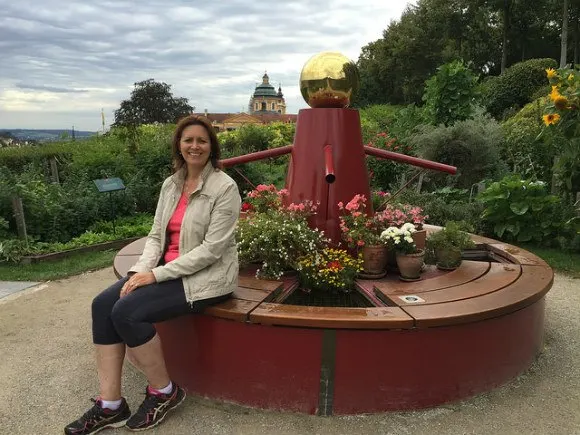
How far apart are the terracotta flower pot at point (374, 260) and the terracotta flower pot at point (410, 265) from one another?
4.8 inches

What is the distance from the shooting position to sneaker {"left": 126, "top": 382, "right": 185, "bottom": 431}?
279 cm

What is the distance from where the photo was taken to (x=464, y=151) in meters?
10.1

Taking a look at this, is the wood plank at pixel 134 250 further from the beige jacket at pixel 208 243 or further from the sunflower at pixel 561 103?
the sunflower at pixel 561 103

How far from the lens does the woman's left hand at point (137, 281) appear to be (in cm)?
276

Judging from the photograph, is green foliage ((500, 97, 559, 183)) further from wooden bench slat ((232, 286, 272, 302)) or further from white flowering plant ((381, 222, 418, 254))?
wooden bench slat ((232, 286, 272, 302))

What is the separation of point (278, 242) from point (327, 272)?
406mm

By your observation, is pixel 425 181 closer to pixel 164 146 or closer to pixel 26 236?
pixel 164 146

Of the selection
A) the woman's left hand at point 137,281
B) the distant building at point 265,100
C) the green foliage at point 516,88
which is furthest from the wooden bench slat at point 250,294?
the distant building at point 265,100

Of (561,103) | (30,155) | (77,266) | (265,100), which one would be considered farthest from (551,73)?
(265,100)

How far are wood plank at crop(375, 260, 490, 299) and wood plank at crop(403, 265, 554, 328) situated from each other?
0.32 m

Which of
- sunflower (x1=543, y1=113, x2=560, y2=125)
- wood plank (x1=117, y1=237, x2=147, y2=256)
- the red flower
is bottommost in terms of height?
wood plank (x1=117, y1=237, x2=147, y2=256)

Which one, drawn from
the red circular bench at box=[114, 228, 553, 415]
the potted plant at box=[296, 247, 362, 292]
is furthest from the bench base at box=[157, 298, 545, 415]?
the potted plant at box=[296, 247, 362, 292]

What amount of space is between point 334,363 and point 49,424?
1.65m

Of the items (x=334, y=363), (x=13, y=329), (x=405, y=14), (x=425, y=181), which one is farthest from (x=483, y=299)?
(x=405, y=14)
